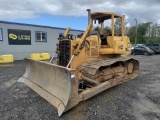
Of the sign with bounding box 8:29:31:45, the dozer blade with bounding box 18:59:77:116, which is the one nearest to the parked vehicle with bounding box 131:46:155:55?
the sign with bounding box 8:29:31:45

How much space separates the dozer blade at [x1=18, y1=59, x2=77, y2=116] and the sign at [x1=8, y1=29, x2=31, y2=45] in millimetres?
9412

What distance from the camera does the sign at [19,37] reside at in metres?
14.0

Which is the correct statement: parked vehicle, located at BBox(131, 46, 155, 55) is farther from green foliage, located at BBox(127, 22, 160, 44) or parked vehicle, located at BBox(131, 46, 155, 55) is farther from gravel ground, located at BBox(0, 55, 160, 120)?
green foliage, located at BBox(127, 22, 160, 44)

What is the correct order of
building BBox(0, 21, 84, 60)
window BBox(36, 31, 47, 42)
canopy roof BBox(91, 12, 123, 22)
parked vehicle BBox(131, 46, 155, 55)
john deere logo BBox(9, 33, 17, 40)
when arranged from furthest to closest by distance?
parked vehicle BBox(131, 46, 155, 55) < window BBox(36, 31, 47, 42) < john deere logo BBox(9, 33, 17, 40) < building BBox(0, 21, 84, 60) < canopy roof BBox(91, 12, 123, 22)

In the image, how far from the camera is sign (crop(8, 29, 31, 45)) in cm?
1402

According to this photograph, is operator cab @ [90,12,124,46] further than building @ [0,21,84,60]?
No

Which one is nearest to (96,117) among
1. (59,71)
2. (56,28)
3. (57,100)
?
(57,100)

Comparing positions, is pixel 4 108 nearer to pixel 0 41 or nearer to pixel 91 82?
pixel 91 82

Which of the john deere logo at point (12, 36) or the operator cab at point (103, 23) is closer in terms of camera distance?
the operator cab at point (103, 23)

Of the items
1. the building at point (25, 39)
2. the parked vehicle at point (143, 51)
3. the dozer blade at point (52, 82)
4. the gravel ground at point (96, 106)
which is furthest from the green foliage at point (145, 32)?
the dozer blade at point (52, 82)

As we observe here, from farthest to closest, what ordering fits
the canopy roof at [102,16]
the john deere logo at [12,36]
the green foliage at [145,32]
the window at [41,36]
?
the green foliage at [145,32]
the window at [41,36]
the john deere logo at [12,36]
the canopy roof at [102,16]

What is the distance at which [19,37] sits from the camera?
1453 centimetres

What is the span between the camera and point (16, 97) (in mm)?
4879

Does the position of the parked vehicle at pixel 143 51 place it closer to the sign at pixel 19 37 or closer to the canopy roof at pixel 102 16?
the sign at pixel 19 37
